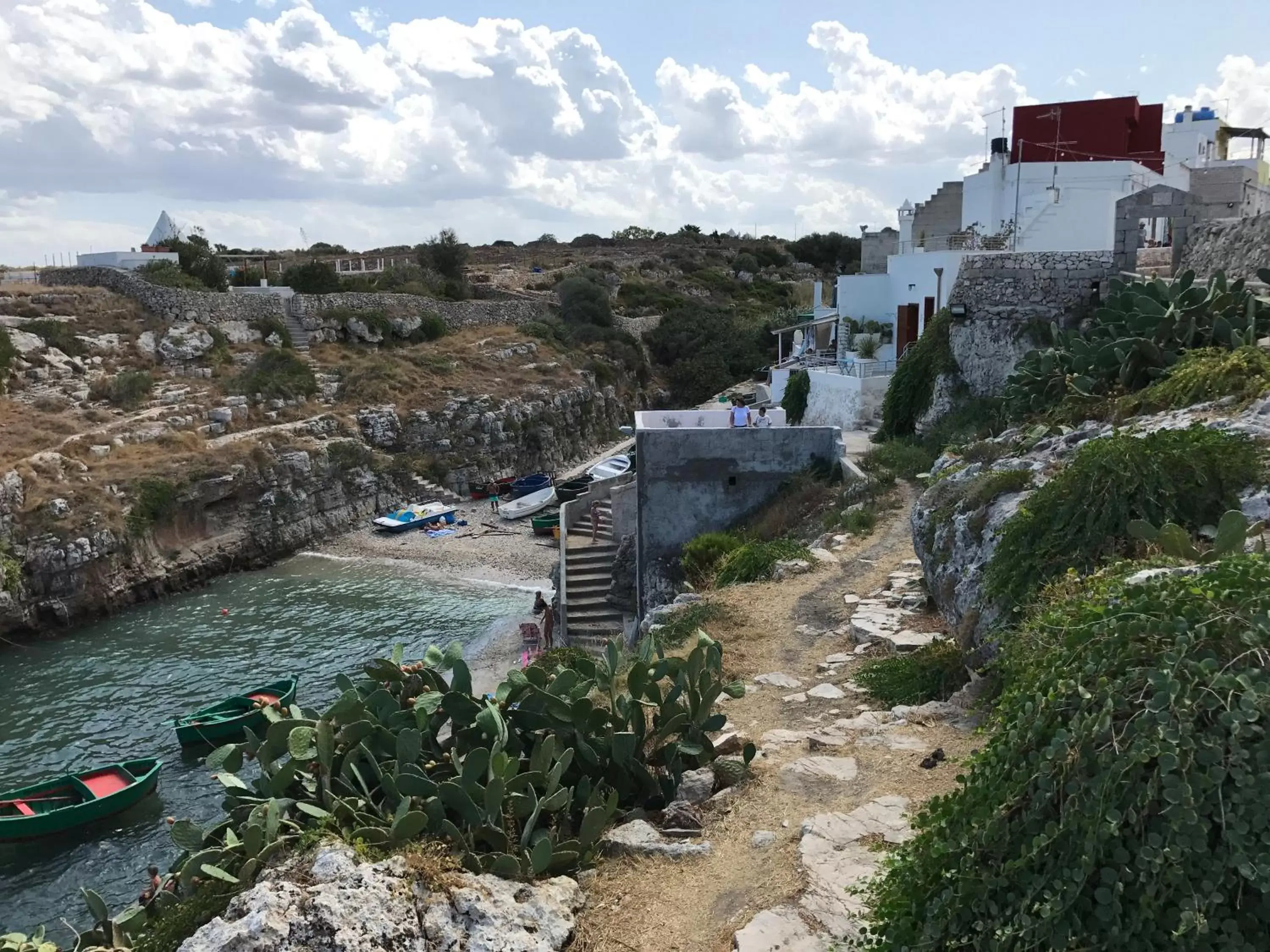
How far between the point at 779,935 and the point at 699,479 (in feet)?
42.1

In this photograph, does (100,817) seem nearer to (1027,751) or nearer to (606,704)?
(606,704)

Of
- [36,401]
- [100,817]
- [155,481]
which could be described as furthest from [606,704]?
[36,401]

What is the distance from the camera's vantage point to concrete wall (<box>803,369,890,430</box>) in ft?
77.0

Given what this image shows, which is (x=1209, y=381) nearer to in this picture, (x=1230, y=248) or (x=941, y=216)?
(x=1230, y=248)

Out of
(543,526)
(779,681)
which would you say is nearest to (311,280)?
(543,526)

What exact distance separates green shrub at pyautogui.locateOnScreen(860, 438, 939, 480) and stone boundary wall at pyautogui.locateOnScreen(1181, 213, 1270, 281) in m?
5.23

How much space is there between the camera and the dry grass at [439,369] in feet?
136

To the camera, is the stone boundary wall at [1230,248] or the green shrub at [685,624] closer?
the green shrub at [685,624]

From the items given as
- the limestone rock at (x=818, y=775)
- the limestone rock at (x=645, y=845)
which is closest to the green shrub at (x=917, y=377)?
the limestone rock at (x=818, y=775)

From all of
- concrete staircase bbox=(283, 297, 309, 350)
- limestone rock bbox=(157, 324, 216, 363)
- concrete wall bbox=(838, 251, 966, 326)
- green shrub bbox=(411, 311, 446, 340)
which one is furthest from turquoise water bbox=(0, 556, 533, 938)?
green shrub bbox=(411, 311, 446, 340)

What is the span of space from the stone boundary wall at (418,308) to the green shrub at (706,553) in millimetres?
34267

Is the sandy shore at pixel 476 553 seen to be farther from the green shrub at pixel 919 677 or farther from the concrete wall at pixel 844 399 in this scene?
the green shrub at pixel 919 677

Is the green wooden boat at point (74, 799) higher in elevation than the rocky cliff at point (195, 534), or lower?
lower

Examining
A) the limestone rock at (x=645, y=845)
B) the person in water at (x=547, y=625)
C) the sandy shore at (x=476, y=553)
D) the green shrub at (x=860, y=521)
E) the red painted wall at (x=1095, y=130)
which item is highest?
the red painted wall at (x=1095, y=130)
